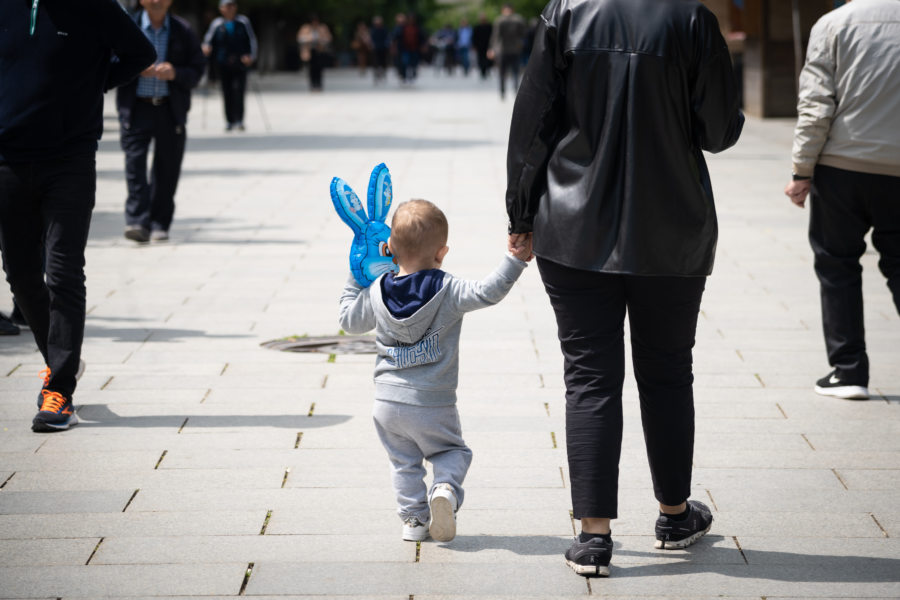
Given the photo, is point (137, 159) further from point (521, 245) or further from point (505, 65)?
point (505, 65)

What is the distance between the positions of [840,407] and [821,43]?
155cm

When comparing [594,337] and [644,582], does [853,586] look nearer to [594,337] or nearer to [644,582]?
[644,582]

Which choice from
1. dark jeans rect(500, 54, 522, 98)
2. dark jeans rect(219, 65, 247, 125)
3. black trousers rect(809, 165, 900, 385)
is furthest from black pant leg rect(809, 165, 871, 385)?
dark jeans rect(500, 54, 522, 98)

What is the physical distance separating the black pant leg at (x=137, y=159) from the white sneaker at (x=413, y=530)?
6782mm

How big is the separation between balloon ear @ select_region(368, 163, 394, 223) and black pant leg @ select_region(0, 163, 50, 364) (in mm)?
1947

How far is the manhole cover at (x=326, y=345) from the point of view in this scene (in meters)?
6.84

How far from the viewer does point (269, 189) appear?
14078mm

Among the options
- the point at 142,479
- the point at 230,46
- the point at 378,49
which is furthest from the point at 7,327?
the point at 378,49

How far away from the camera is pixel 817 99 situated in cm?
565

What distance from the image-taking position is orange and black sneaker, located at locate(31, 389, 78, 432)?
17.5ft

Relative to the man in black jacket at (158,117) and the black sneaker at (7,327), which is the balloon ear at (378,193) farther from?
the man in black jacket at (158,117)

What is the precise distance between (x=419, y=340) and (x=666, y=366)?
2.39 feet

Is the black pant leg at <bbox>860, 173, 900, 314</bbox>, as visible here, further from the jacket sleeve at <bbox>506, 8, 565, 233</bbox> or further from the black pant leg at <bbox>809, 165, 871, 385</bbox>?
the jacket sleeve at <bbox>506, 8, 565, 233</bbox>

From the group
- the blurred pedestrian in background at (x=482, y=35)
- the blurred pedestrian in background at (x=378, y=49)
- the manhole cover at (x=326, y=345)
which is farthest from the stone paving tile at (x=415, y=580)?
the blurred pedestrian in background at (x=378, y=49)
